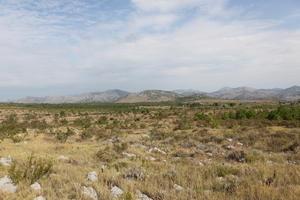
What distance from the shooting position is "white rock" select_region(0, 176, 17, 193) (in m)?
4.50

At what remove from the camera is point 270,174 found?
5.32 meters

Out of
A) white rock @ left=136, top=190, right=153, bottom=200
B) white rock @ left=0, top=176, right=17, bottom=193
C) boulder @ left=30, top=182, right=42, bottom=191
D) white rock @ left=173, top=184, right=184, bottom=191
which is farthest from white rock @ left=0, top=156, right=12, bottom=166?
white rock @ left=173, top=184, right=184, bottom=191

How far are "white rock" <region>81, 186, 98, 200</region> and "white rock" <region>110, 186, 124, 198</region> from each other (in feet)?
1.22

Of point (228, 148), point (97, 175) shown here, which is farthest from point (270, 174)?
point (228, 148)

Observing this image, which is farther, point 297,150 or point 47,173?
point 297,150

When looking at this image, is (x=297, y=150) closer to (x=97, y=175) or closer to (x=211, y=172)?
(x=211, y=172)

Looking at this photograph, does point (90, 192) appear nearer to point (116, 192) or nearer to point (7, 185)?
point (116, 192)

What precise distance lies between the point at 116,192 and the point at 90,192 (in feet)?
1.97

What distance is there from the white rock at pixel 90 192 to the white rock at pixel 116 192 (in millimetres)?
372

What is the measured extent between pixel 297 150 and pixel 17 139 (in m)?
18.6

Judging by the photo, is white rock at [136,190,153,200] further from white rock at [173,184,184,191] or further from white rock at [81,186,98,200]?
→ white rock at [81,186,98,200]

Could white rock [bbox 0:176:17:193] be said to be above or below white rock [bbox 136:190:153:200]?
above

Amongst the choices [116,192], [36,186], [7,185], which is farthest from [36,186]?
[116,192]

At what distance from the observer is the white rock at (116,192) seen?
4164 mm
